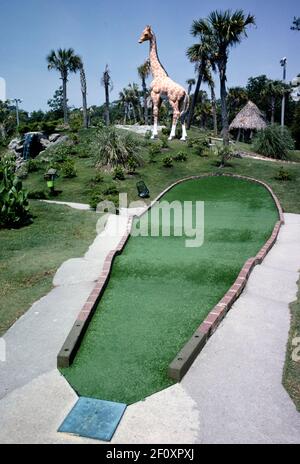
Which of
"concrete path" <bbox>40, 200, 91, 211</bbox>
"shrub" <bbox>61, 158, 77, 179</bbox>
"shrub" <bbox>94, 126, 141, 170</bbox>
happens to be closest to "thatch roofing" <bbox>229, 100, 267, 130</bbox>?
"shrub" <bbox>94, 126, 141, 170</bbox>

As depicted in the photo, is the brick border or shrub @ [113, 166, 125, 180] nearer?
the brick border

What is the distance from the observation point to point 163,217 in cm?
1431

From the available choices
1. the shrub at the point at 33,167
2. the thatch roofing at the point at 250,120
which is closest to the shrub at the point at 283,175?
the shrub at the point at 33,167

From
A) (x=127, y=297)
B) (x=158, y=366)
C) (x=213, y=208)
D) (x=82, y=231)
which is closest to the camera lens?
(x=158, y=366)

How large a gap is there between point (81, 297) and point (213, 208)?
8.50m

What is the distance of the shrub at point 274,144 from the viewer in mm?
25859

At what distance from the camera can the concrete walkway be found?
14.5 ft

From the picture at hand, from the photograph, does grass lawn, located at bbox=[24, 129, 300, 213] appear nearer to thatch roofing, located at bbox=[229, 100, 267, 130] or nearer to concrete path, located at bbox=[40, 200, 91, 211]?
concrete path, located at bbox=[40, 200, 91, 211]

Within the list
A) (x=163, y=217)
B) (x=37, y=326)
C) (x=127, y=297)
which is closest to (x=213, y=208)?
(x=163, y=217)

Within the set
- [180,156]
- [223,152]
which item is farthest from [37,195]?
[223,152]

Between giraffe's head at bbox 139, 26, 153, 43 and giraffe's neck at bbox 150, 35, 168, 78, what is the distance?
0.25m

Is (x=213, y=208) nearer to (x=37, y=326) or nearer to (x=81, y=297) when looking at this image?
(x=81, y=297)

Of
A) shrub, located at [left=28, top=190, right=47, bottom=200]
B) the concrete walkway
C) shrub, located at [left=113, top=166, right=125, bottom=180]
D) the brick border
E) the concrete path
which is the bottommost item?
the concrete walkway

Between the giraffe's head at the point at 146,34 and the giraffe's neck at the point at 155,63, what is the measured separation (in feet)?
0.82
